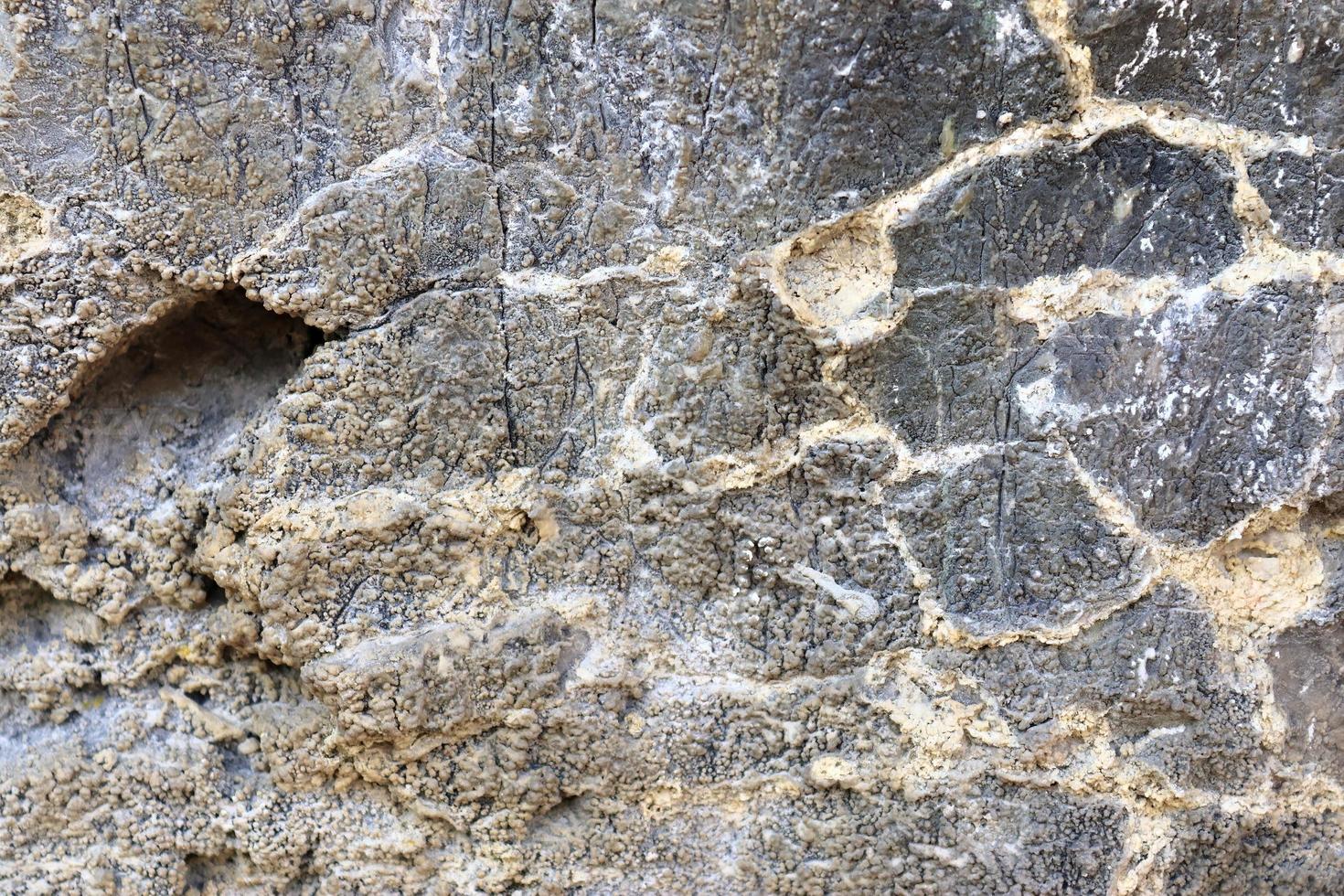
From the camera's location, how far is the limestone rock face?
118cm

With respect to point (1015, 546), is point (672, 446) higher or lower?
higher

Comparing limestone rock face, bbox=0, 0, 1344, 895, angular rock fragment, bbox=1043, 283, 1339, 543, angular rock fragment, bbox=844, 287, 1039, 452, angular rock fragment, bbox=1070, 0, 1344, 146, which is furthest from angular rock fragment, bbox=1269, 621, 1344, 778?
angular rock fragment, bbox=1070, 0, 1344, 146

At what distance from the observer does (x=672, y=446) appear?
1.27 m

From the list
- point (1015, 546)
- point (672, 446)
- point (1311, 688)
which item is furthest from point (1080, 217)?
point (1311, 688)

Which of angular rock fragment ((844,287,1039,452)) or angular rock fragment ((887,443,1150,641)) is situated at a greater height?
angular rock fragment ((844,287,1039,452))

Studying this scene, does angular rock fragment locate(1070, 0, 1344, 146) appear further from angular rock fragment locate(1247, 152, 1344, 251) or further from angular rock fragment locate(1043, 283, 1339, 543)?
angular rock fragment locate(1043, 283, 1339, 543)

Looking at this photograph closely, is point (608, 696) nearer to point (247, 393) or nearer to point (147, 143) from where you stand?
point (247, 393)

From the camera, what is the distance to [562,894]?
4.49ft

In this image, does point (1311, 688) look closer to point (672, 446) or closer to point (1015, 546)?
point (1015, 546)

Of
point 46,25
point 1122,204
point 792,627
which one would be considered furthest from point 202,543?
point 1122,204

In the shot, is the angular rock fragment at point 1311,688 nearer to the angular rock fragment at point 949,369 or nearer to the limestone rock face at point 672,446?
the limestone rock face at point 672,446

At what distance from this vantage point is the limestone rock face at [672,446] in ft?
3.86

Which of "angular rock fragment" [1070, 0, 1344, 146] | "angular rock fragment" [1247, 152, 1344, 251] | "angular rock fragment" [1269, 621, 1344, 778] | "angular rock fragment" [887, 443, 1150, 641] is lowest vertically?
"angular rock fragment" [1269, 621, 1344, 778]

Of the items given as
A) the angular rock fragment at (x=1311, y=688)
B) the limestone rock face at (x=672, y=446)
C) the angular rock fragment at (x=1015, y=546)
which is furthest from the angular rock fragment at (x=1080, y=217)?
A: the angular rock fragment at (x=1311, y=688)
